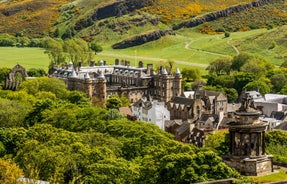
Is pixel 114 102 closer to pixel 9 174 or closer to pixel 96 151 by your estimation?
pixel 96 151

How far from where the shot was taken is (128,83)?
156m

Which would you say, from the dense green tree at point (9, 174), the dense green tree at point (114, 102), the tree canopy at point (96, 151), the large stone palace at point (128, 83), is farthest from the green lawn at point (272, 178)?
the large stone palace at point (128, 83)

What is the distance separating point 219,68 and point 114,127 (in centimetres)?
11118

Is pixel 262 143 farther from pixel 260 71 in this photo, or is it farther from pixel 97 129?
pixel 260 71

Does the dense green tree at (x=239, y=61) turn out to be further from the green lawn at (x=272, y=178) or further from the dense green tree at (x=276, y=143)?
the green lawn at (x=272, y=178)

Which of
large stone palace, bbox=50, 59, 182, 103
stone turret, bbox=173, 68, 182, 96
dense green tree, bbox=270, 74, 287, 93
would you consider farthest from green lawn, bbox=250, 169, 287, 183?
dense green tree, bbox=270, 74, 287, 93

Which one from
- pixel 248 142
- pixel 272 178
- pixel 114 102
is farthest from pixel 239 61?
pixel 272 178

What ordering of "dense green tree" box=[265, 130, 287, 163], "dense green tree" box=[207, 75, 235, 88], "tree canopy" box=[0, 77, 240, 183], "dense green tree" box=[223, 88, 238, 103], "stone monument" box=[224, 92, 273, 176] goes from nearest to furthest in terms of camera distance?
"stone monument" box=[224, 92, 273, 176], "tree canopy" box=[0, 77, 240, 183], "dense green tree" box=[265, 130, 287, 163], "dense green tree" box=[223, 88, 238, 103], "dense green tree" box=[207, 75, 235, 88]

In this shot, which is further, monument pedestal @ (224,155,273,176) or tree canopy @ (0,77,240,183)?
tree canopy @ (0,77,240,183)

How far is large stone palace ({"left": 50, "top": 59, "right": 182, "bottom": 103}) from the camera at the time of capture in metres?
140

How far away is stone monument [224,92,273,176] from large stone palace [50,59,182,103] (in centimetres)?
8776

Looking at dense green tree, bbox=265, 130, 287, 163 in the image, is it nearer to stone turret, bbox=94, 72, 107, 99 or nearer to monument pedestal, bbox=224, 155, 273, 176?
monument pedestal, bbox=224, 155, 273, 176

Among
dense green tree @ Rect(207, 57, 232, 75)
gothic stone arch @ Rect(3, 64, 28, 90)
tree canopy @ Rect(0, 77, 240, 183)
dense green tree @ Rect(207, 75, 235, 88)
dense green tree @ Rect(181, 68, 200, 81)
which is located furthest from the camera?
dense green tree @ Rect(207, 57, 232, 75)

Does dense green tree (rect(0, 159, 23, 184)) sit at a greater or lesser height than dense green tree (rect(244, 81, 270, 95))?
lesser
